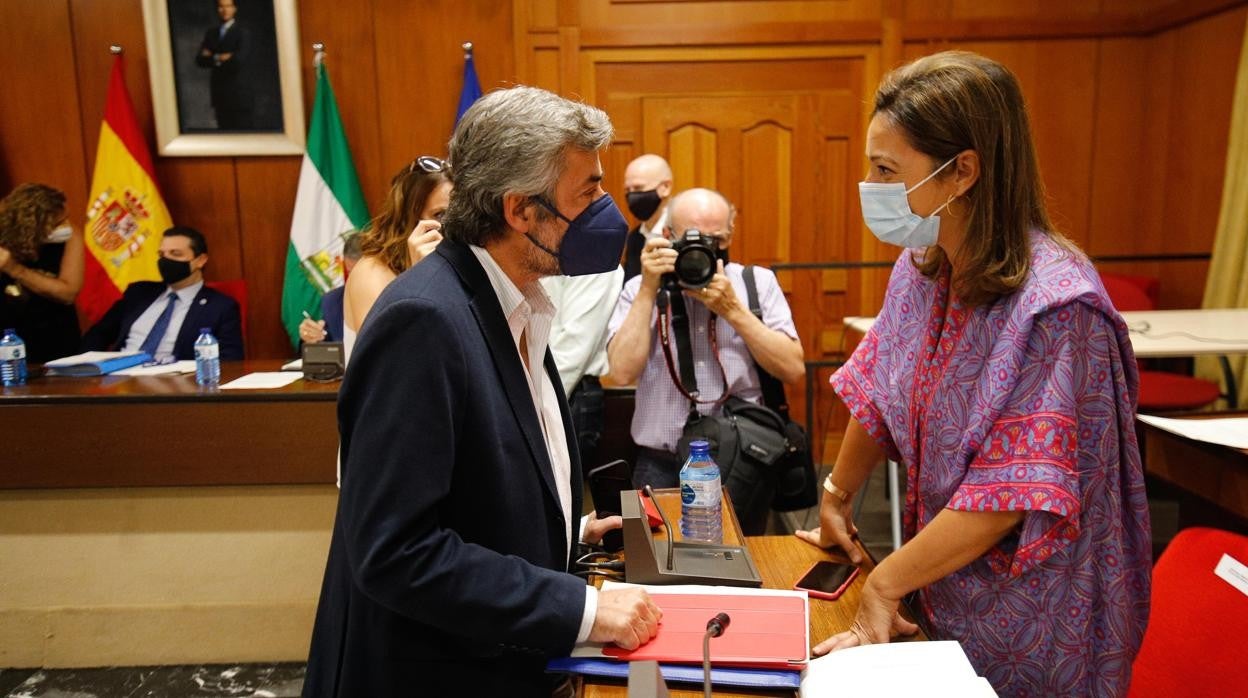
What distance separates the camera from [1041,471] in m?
1.06

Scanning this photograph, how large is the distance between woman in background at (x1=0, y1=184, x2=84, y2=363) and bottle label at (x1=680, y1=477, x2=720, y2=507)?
12.1 ft

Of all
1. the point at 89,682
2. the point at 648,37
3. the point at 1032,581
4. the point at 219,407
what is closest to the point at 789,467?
the point at 1032,581

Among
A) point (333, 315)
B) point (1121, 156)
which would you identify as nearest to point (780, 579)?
point (333, 315)

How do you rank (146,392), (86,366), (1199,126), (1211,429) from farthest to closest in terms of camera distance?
(1199,126) → (86,366) → (146,392) → (1211,429)

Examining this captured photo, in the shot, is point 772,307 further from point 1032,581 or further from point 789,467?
point 1032,581

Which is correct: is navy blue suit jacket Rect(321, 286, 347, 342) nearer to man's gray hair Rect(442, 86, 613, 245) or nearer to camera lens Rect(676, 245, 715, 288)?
camera lens Rect(676, 245, 715, 288)

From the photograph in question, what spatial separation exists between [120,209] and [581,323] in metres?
3.01

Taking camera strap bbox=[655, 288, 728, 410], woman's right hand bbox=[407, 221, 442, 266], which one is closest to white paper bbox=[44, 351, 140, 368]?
woman's right hand bbox=[407, 221, 442, 266]

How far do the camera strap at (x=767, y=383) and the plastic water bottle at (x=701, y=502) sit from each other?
37.4 inches

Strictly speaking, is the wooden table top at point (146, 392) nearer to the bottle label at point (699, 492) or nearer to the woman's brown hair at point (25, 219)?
the woman's brown hair at point (25, 219)

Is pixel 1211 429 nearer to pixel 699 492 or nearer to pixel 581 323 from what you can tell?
pixel 699 492

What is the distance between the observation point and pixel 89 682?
2697mm

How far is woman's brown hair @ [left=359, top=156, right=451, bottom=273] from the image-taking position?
2225mm

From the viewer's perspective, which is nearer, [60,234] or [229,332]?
[229,332]
